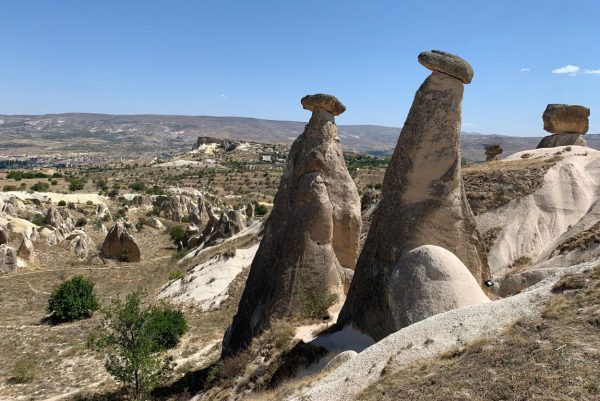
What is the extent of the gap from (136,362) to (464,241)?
7742 millimetres

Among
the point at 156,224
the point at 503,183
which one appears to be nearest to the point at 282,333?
the point at 503,183

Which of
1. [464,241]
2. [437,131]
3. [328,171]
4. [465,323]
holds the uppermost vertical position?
[437,131]

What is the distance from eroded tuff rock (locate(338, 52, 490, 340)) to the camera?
9.42 m

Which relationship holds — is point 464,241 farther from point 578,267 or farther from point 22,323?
point 22,323

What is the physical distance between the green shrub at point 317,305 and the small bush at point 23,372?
8.42 m

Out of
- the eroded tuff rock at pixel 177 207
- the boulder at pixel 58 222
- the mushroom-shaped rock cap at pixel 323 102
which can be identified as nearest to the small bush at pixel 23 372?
the mushroom-shaped rock cap at pixel 323 102

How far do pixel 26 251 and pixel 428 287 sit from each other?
24229 mm

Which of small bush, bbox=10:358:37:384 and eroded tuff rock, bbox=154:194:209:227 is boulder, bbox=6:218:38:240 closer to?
eroded tuff rock, bbox=154:194:209:227

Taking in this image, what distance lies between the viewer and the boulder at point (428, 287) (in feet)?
26.9

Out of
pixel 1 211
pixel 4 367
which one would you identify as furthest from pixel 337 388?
pixel 1 211

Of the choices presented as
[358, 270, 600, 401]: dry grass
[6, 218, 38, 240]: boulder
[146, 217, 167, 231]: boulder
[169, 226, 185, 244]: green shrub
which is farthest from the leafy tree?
[146, 217, 167, 231]: boulder

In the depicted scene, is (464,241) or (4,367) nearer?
(464,241)

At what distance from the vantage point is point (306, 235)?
11.3m

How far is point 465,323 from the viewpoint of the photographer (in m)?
7.10
